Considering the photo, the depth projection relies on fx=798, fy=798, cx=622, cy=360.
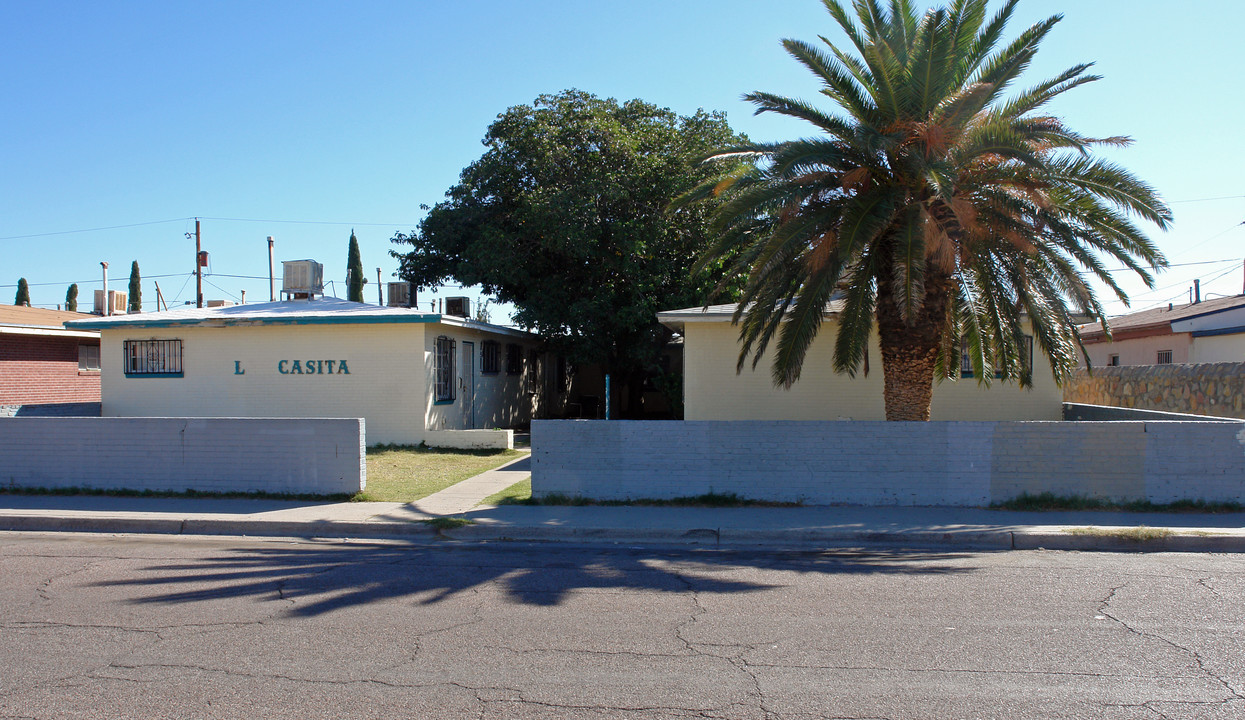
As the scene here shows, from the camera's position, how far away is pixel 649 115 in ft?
77.8

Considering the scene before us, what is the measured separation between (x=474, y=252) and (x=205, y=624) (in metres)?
16.7

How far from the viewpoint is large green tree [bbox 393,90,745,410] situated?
2034 centimetres

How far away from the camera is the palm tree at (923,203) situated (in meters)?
10.5

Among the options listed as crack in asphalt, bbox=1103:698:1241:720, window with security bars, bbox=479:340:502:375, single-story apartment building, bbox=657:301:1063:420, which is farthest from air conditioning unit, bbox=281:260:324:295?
crack in asphalt, bbox=1103:698:1241:720

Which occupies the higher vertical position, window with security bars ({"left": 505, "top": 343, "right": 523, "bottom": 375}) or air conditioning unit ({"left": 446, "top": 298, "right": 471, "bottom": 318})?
air conditioning unit ({"left": 446, "top": 298, "right": 471, "bottom": 318})

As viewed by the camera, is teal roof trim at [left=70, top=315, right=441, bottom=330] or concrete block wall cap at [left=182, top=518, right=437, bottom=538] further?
teal roof trim at [left=70, top=315, right=441, bottom=330]

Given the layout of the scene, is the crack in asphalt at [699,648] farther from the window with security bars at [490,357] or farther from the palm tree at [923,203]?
the window with security bars at [490,357]

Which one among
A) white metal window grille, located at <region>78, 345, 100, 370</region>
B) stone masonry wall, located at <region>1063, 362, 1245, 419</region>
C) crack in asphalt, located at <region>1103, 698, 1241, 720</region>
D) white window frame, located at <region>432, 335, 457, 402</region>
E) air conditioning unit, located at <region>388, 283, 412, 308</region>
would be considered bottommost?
crack in asphalt, located at <region>1103, 698, 1241, 720</region>

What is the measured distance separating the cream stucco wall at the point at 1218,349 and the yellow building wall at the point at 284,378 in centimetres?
1982

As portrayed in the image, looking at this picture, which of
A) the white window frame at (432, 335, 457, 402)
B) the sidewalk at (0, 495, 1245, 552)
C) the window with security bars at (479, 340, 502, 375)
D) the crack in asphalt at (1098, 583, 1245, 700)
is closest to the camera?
the crack in asphalt at (1098, 583, 1245, 700)

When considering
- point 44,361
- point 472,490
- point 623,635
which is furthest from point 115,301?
point 623,635

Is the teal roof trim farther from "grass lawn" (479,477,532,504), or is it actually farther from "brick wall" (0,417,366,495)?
"grass lawn" (479,477,532,504)

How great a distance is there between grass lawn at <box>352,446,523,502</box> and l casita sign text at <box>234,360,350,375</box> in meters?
2.00

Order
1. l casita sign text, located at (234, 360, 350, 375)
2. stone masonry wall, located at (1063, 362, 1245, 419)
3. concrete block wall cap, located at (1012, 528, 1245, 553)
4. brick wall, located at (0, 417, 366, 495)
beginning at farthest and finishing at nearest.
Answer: l casita sign text, located at (234, 360, 350, 375) → stone masonry wall, located at (1063, 362, 1245, 419) → brick wall, located at (0, 417, 366, 495) → concrete block wall cap, located at (1012, 528, 1245, 553)
